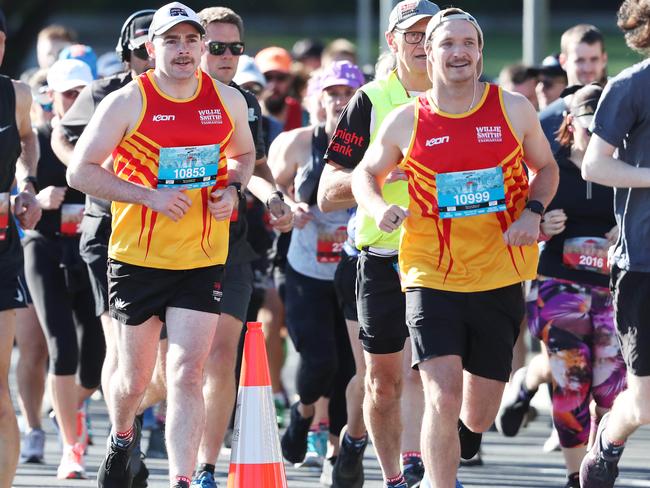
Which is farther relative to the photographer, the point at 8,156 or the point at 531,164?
the point at 8,156

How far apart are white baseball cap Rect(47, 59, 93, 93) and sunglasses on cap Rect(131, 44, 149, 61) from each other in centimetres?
106

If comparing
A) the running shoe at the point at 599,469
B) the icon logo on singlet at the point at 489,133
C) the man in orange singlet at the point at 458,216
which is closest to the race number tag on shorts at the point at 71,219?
the man in orange singlet at the point at 458,216

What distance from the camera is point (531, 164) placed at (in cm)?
686

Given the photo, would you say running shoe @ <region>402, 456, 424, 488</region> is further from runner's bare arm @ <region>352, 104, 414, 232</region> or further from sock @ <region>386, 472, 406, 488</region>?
runner's bare arm @ <region>352, 104, 414, 232</region>

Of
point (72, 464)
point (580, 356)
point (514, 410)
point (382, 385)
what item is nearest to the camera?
point (382, 385)

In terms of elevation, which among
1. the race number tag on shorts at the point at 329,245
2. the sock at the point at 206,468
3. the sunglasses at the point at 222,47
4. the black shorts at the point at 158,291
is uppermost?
the sunglasses at the point at 222,47

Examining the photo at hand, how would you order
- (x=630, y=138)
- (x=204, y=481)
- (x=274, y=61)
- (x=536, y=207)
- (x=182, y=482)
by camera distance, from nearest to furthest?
(x=630, y=138), (x=536, y=207), (x=182, y=482), (x=204, y=481), (x=274, y=61)

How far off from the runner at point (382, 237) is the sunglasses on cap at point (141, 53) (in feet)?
4.35

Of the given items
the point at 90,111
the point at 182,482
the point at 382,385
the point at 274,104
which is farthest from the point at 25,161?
the point at 274,104

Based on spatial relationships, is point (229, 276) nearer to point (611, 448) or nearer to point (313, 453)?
point (313, 453)

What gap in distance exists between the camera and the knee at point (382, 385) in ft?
24.5

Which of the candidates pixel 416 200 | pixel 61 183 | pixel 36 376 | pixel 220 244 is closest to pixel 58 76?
pixel 61 183

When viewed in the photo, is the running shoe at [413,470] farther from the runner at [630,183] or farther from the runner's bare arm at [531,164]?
the runner's bare arm at [531,164]

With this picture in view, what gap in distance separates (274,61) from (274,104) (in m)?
1.17
